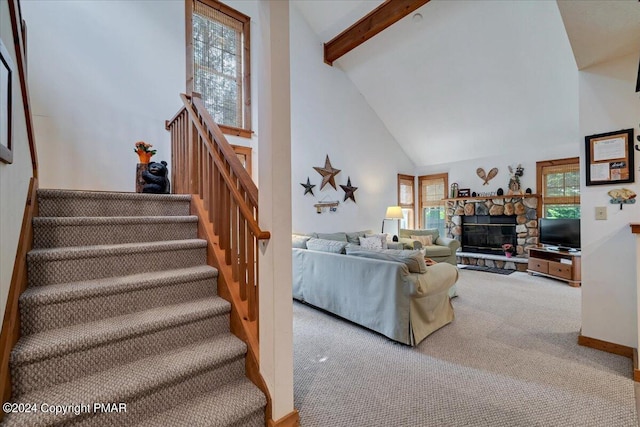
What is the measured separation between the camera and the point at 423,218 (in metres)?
7.61

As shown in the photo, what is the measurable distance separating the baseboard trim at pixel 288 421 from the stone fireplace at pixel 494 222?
19.5 ft

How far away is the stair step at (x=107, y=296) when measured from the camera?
1.36 meters

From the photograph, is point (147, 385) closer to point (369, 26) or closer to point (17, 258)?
point (17, 258)

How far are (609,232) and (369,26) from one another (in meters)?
4.44

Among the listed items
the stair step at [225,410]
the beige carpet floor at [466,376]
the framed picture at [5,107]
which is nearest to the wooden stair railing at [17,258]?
the framed picture at [5,107]

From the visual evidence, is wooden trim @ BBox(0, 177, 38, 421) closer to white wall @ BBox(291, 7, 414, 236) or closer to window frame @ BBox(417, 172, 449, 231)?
white wall @ BBox(291, 7, 414, 236)

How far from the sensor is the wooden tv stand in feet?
14.3

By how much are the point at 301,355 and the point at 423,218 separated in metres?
6.06

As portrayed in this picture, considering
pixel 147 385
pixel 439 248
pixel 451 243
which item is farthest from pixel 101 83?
pixel 451 243

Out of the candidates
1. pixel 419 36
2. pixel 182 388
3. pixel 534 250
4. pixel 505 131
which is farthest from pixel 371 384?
pixel 505 131

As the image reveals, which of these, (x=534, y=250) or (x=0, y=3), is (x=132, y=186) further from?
(x=534, y=250)

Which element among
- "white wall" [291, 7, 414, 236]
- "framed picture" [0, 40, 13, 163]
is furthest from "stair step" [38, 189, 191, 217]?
"white wall" [291, 7, 414, 236]

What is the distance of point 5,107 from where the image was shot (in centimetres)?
124

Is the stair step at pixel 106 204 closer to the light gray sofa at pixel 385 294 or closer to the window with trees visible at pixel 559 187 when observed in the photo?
the light gray sofa at pixel 385 294
